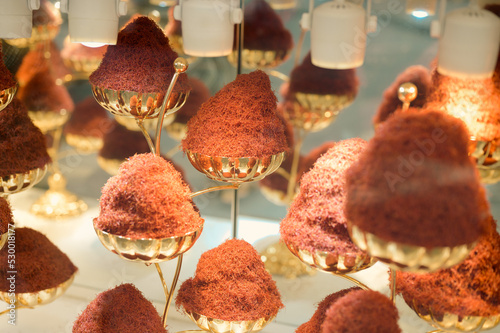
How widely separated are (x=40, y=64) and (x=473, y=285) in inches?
44.5

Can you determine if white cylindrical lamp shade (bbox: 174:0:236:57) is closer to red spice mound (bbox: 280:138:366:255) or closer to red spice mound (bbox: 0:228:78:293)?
red spice mound (bbox: 280:138:366:255)

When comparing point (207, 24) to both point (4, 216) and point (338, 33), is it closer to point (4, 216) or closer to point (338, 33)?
point (338, 33)

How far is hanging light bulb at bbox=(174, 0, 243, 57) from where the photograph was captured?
916mm

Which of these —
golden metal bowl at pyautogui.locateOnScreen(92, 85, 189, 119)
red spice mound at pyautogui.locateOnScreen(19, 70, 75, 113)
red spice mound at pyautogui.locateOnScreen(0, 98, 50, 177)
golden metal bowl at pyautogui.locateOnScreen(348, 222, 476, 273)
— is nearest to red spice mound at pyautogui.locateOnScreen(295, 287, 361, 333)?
golden metal bowl at pyautogui.locateOnScreen(348, 222, 476, 273)

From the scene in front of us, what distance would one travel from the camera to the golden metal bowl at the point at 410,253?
2.14 ft

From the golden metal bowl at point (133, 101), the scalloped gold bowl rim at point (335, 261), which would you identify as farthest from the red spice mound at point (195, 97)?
the scalloped gold bowl rim at point (335, 261)

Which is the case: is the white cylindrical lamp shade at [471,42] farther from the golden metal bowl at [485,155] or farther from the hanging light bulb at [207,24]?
the hanging light bulb at [207,24]

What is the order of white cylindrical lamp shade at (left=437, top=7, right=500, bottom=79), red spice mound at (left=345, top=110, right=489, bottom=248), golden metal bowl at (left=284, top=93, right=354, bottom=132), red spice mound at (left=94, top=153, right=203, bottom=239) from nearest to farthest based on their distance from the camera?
red spice mound at (left=345, top=110, right=489, bottom=248), white cylindrical lamp shade at (left=437, top=7, right=500, bottom=79), red spice mound at (left=94, top=153, right=203, bottom=239), golden metal bowl at (left=284, top=93, right=354, bottom=132)

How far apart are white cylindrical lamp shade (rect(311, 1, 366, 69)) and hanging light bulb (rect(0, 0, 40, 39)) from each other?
22.1 inches

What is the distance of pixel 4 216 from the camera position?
110 cm

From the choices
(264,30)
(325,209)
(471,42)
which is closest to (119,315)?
(325,209)

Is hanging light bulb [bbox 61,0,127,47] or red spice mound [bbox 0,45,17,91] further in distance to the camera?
red spice mound [bbox 0,45,17,91]

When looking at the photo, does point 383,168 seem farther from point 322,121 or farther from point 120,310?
point 120,310

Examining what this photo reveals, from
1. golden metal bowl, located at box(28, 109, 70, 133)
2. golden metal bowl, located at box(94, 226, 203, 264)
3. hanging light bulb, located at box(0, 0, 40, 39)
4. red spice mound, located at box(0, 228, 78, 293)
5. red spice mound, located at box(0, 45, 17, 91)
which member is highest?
hanging light bulb, located at box(0, 0, 40, 39)
